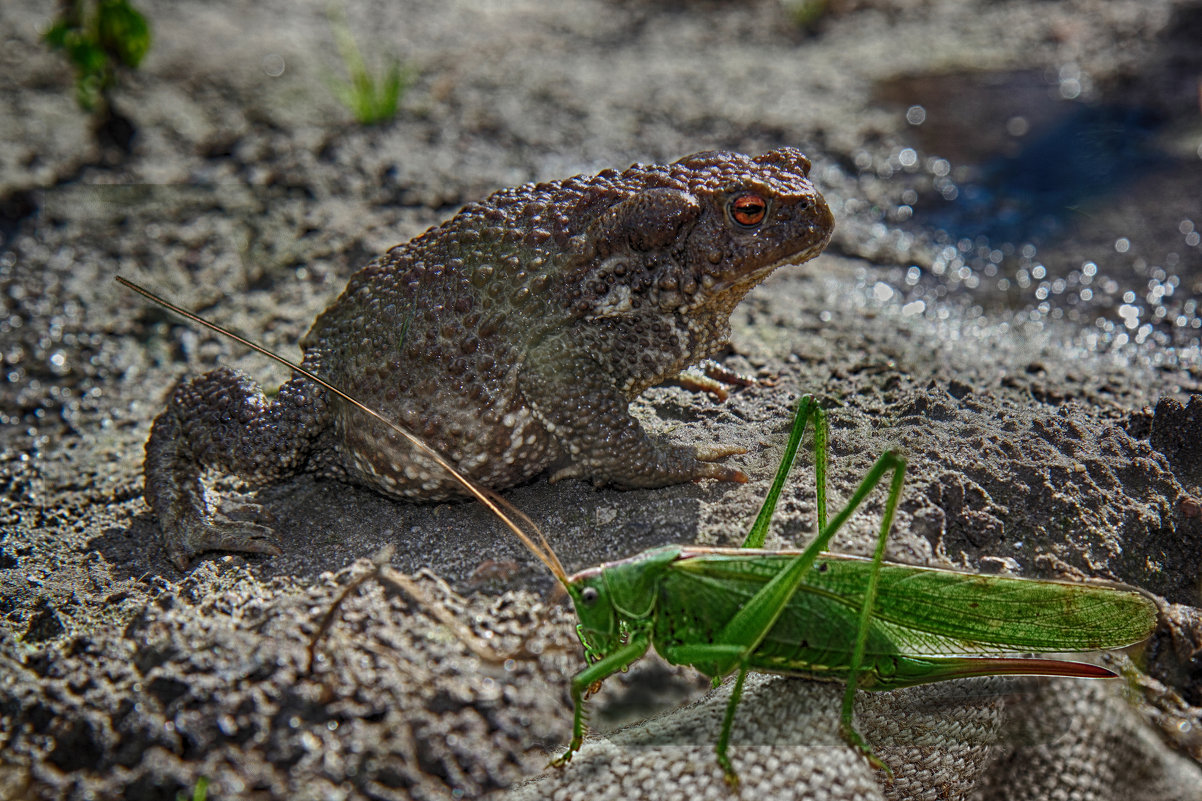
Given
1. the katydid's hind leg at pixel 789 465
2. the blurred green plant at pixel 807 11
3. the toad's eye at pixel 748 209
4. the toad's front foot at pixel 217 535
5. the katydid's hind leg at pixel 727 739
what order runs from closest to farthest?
the katydid's hind leg at pixel 727 739 < the katydid's hind leg at pixel 789 465 < the toad's eye at pixel 748 209 < the toad's front foot at pixel 217 535 < the blurred green plant at pixel 807 11

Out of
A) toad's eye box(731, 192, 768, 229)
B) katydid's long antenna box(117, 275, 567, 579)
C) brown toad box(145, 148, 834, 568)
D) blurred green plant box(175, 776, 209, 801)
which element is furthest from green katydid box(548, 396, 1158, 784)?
toad's eye box(731, 192, 768, 229)

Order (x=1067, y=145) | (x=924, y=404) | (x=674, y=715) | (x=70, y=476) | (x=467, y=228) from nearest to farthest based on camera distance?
1. (x=674, y=715)
2. (x=467, y=228)
3. (x=924, y=404)
4. (x=70, y=476)
5. (x=1067, y=145)

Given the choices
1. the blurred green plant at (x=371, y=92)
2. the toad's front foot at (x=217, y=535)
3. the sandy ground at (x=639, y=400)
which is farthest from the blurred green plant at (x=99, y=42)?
the toad's front foot at (x=217, y=535)

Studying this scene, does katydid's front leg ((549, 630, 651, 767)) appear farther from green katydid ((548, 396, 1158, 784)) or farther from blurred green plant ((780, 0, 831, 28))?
blurred green plant ((780, 0, 831, 28))

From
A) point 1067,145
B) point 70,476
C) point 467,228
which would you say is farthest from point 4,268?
point 1067,145

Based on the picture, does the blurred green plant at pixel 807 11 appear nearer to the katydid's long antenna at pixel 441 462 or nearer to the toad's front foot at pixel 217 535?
the katydid's long antenna at pixel 441 462

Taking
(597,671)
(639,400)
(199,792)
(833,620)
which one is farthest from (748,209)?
(199,792)

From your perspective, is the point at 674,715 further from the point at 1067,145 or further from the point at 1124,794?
the point at 1067,145
